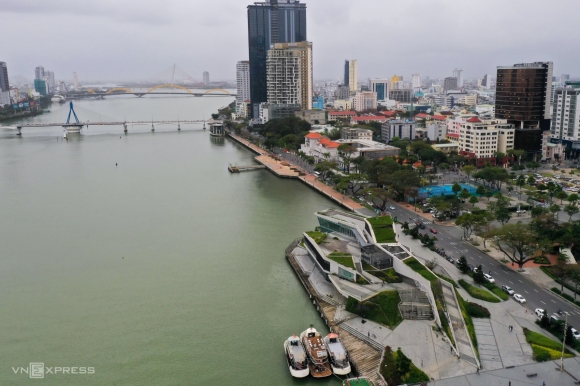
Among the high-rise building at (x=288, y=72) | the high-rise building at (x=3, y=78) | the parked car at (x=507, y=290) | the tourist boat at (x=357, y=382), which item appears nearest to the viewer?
the tourist boat at (x=357, y=382)

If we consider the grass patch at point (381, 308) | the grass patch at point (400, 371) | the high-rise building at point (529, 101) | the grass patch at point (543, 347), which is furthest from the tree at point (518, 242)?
the high-rise building at point (529, 101)

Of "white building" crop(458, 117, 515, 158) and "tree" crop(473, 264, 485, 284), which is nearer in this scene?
"tree" crop(473, 264, 485, 284)

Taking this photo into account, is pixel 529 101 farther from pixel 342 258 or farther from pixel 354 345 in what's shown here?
pixel 354 345

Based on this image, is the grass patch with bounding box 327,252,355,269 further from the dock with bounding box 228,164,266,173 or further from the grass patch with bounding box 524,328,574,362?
the dock with bounding box 228,164,266,173

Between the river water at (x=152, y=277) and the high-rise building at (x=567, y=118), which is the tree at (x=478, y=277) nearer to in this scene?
the river water at (x=152, y=277)

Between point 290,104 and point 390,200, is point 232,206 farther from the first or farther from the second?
point 290,104

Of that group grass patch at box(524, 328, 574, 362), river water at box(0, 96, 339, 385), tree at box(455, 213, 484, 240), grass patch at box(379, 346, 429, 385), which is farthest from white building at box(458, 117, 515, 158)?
grass patch at box(379, 346, 429, 385)

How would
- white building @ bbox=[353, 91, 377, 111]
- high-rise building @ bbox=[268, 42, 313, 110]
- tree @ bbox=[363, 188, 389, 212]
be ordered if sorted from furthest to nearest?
white building @ bbox=[353, 91, 377, 111] < high-rise building @ bbox=[268, 42, 313, 110] < tree @ bbox=[363, 188, 389, 212]
